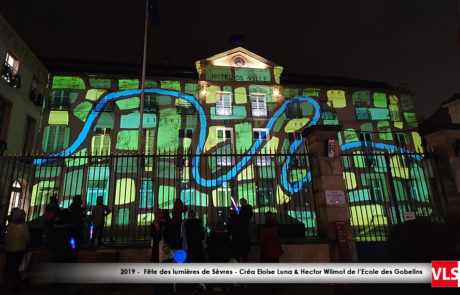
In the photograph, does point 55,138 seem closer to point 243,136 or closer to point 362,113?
point 243,136

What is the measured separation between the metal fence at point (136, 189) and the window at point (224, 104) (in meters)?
→ 5.55

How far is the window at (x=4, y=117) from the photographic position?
49.0 ft

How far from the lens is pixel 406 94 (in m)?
23.5

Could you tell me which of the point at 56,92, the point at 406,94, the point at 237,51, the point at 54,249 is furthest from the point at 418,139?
the point at 56,92

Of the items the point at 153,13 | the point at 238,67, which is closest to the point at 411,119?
the point at 238,67

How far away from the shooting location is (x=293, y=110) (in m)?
21.7

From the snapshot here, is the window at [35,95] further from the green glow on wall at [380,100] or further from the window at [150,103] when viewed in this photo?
the green glow on wall at [380,100]

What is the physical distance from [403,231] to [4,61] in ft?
65.7

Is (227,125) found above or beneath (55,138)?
above

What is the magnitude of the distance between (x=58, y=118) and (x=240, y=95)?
44.4ft

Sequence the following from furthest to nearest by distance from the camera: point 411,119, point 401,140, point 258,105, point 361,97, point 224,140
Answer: point 361,97 → point 411,119 → point 401,140 → point 258,105 → point 224,140

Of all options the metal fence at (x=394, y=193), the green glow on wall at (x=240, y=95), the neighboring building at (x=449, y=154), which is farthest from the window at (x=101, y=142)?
the neighboring building at (x=449, y=154)

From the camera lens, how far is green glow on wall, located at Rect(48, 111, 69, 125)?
726 inches

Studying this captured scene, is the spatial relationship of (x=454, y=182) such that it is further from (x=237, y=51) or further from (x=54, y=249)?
(x=237, y=51)
